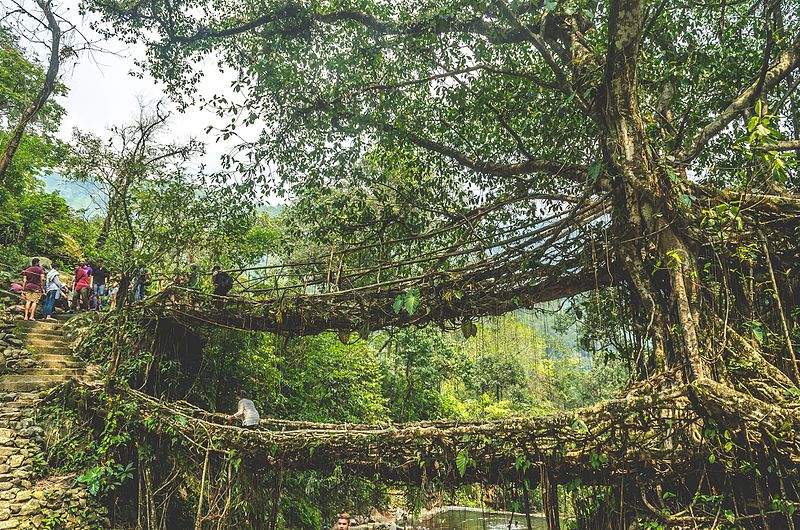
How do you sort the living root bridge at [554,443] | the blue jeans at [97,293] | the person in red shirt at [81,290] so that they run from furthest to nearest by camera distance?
the blue jeans at [97,293] < the person in red shirt at [81,290] < the living root bridge at [554,443]

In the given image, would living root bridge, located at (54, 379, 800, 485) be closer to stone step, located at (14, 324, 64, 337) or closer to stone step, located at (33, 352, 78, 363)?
stone step, located at (33, 352, 78, 363)

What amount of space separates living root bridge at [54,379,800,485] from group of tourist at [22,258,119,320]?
5926 mm

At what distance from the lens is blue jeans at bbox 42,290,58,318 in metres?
9.13

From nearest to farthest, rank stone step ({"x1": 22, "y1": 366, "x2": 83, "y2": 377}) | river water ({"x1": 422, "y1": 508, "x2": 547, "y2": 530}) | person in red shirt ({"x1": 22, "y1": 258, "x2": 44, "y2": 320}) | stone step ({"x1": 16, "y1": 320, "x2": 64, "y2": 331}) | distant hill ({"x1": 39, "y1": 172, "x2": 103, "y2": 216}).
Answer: stone step ({"x1": 22, "y1": 366, "x2": 83, "y2": 377}), stone step ({"x1": 16, "y1": 320, "x2": 64, "y2": 331}), person in red shirt ({"x1": 22, "y1": 258, "x2": 44, "y2": 320}), distant hill ({"x1": 39, "y1": 172, "x2": 103, "y2": 216}), river water ({"x1": 422, "y1": 508, "x2": 547, "y2": 530})

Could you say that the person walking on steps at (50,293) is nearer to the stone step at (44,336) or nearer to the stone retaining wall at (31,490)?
the stone step at (44,336)

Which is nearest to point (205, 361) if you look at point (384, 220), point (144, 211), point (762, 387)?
point (144, 211)

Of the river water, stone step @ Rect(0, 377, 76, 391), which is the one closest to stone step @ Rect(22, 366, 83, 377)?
stone step @ Rect(0, 377, 76, 391)

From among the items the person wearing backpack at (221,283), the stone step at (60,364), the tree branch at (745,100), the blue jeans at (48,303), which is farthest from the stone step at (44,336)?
the tree branch at (745,100)

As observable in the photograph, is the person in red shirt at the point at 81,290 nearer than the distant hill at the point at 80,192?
Yes

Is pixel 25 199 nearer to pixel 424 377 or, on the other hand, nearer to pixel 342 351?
pixel 342 351

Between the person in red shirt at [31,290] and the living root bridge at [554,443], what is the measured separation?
19.1ft

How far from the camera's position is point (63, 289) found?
34.1 feet

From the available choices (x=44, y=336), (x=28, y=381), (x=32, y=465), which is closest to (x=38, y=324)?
(x=44, y=336)

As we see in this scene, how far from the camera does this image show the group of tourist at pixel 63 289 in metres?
8.91
